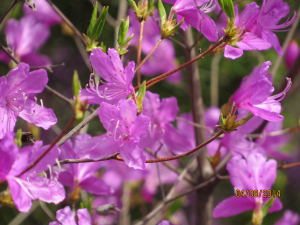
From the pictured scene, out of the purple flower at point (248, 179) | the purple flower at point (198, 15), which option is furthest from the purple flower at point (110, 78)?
the purple flower at point (248, 179)

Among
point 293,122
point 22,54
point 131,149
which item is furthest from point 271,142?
point 22,54

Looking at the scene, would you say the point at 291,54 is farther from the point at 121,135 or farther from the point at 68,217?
the point at 68,217

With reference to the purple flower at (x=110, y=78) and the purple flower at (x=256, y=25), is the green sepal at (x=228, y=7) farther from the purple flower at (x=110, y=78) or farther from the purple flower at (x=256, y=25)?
the purple flower at (x=110, y=78)
